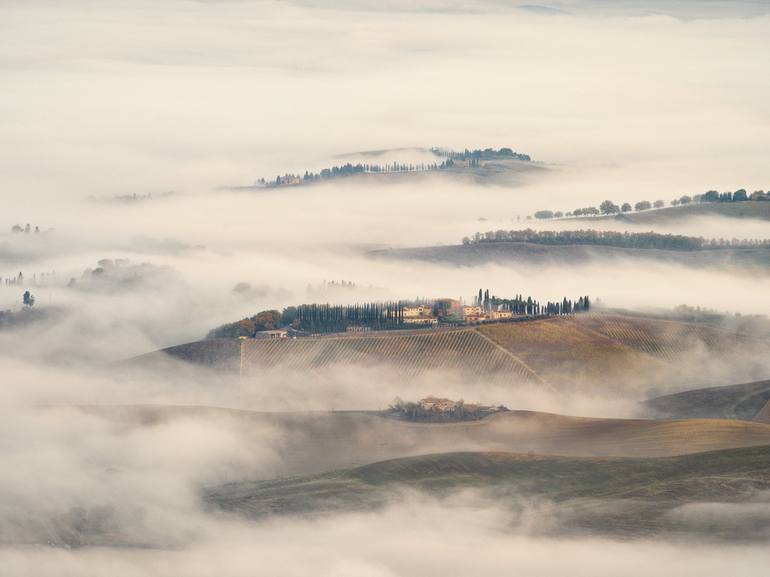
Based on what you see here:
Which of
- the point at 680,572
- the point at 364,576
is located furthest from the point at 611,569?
the point at 364,576

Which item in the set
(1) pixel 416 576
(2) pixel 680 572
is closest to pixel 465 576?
(1) pixel 416 576

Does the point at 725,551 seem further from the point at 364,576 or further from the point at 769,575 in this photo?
the point at 364,576

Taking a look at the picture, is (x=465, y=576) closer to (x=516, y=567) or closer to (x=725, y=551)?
(x=516, y=567)

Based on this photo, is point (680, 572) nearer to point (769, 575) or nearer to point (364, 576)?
point (769, 575)

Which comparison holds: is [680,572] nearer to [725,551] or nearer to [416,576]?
[725,551]
